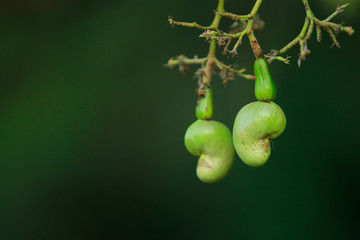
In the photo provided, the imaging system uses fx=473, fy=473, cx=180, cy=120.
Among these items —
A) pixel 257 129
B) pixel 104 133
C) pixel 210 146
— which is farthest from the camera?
pixel 104 133

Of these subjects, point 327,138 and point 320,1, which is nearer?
point 320,1

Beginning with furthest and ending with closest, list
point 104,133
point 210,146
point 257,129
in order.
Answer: point 104,133
point 210,146
point 257,129

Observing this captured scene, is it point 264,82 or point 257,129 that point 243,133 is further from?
point 264,82

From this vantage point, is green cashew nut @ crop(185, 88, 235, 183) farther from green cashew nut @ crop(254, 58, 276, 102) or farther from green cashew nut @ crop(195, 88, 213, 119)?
green cashew nut @ crop(254, 58, 276, 102)

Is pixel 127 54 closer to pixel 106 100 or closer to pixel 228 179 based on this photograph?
pixel 106 100

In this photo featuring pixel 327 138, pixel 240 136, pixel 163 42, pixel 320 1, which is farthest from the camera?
pixel 163 42

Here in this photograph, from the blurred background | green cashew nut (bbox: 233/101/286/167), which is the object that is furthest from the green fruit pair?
the blurred background

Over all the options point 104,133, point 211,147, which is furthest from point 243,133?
point 104,133

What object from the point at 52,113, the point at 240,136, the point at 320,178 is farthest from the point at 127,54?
the point at 240,136

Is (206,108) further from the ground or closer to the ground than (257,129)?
further from the ground

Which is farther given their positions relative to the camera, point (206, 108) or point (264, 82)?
point (206, 108)
